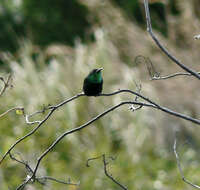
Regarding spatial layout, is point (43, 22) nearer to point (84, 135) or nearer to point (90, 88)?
point (84, 135)

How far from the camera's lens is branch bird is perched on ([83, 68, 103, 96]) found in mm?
2527

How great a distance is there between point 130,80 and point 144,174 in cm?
119

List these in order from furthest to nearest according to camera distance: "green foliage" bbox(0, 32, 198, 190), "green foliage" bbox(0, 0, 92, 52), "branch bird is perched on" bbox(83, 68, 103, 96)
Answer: "green foliage" bbox(0, 0, 92, 52) < "green foliage" bbox(0, 32, 198, 190) < "branch bird is perched on" bbox(83, 68, 103, 96)

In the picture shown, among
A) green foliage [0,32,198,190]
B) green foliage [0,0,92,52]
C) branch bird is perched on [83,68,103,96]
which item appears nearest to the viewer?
branch bird is perched on [83,68,103,96]

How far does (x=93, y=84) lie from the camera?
8.36 feet

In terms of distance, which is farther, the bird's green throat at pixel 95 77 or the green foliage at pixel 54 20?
the green foliage at pixel 54 20

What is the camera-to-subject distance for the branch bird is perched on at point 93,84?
2.53 metres

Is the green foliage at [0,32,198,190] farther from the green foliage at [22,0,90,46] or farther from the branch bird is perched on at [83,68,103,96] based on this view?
the green foliage at [22,0,90,46]

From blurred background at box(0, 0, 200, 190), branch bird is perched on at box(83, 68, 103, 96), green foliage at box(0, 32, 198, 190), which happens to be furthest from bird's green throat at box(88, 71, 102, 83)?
green foliage at box(0, 32, 198, 190)

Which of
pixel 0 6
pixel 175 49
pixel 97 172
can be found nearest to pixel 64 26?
pixel 0 6

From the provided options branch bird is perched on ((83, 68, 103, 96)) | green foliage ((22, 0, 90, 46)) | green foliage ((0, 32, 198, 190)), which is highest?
branch bird is perched on ((83, 68, 103, 96))

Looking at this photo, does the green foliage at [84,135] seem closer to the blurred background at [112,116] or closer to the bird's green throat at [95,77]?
the blurred background at [112,116]

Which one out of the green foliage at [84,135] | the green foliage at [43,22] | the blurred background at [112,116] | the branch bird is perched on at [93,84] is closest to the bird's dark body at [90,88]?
the branch bird is perched on at [93,84]

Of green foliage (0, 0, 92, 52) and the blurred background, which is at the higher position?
the blurred background
